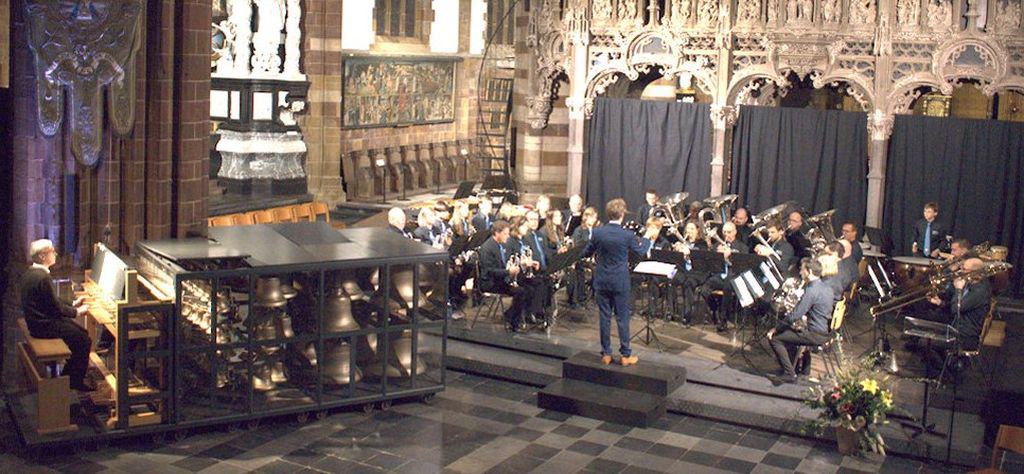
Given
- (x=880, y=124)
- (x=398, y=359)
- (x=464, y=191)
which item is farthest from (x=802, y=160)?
(x=398, y=359)

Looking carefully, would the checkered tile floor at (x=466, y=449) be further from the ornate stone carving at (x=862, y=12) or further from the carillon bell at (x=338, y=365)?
the ornate stone carving at (x=862, y=12)

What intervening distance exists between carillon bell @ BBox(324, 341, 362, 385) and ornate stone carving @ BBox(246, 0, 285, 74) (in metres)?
8.40

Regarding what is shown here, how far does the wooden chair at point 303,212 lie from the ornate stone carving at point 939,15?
370 inches

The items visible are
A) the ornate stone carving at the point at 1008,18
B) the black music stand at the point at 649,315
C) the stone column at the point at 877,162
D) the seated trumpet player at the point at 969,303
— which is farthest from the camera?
the stone column at the point at 877,162

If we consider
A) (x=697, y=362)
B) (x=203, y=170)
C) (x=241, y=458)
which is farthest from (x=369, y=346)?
(x=697, y=362)

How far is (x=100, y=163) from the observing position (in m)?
12.5

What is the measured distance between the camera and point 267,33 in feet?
62.5

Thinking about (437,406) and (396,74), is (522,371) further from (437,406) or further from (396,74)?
(396,74)

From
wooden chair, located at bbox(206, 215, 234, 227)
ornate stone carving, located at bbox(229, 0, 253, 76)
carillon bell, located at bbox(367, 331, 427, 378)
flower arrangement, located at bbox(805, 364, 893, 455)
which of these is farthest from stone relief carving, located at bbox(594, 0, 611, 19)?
flower arrangement, located at bbox(805, 364, 893, 455)

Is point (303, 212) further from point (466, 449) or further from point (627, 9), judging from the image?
point (466, 449)

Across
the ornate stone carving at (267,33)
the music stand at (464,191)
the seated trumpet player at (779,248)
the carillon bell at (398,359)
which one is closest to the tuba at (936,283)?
the seated trumpet player at (779,248)

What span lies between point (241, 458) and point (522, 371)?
11.8ft

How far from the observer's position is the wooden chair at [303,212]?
1881 cm

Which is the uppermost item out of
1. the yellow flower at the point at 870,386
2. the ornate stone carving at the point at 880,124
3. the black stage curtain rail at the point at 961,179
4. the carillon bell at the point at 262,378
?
the ornate stone carving at the point at 880,124
